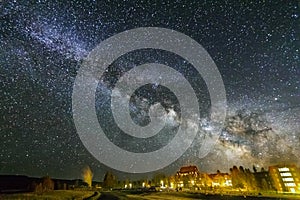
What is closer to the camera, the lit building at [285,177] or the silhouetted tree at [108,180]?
the lit building at [285,177]

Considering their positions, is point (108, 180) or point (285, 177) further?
point (108, 180)

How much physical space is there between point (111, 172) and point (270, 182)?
4217 inches

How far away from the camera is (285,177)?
105000 millimetres

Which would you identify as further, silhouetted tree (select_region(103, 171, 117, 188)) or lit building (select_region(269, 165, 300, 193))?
silhouetted tree (select_region(103, 171, 117, 188))

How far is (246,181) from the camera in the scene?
111 meters

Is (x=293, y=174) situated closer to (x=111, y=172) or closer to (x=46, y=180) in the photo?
(x=111, y=172)

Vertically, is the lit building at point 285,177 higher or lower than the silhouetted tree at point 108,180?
lower

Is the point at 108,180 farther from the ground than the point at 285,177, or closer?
farther from the ground

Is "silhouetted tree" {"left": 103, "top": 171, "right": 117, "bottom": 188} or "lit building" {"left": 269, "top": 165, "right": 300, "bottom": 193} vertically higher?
"silhouetted tree" {"left": 103, "top": 171, "right": 117, "bottom": 188}

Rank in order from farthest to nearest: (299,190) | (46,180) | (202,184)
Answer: (46,180) < (202,184) < (299,190)

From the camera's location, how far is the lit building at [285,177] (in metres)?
101

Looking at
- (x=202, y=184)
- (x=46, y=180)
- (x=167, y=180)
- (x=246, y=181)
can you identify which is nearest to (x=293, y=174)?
(x=246, y=181)

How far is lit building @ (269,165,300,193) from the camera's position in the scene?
330ft

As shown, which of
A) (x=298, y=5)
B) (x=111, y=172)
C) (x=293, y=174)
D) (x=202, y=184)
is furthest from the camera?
(x=111, y=172)
